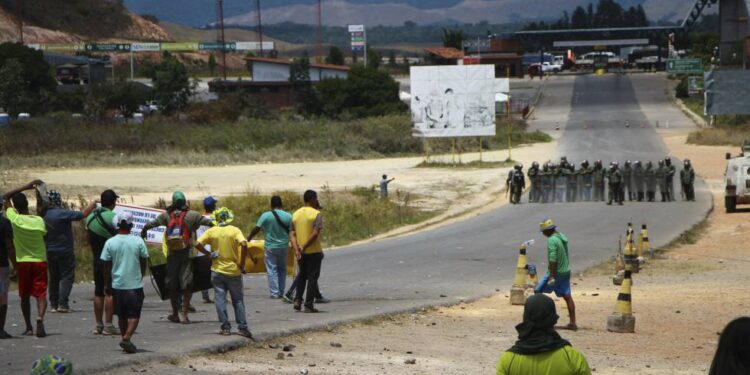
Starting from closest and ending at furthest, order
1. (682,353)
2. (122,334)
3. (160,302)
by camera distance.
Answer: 1. (122,334)
2. (682,353)
3. (160,302)

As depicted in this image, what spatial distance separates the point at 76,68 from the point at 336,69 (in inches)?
937

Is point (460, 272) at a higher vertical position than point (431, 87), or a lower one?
lower

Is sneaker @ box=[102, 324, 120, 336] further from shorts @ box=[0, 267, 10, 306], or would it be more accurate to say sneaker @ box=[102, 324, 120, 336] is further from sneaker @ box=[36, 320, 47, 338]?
shorts @ box=[0, 267, 10, 306]

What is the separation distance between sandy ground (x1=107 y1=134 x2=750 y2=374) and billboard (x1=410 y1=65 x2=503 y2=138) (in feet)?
96.6

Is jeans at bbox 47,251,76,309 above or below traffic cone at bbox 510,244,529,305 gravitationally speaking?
above

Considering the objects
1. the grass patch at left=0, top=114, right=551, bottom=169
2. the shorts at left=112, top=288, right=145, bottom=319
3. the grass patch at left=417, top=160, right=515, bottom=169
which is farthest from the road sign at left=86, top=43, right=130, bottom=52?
the shorts at left=112, top=288, right=145, bottom=319

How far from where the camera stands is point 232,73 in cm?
15400

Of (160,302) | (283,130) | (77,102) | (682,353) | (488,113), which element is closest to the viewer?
(682,353)

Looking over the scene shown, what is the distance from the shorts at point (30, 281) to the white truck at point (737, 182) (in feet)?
80.7

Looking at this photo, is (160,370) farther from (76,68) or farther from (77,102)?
(76,68)

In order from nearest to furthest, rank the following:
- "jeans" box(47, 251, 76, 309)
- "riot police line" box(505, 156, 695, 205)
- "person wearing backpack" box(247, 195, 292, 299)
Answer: "jeans" box(47, 251, 76, 309) < "person wearing backpack" box(247, 195, 292, 299) < "riot police line" box(505, 156, 695, 205)

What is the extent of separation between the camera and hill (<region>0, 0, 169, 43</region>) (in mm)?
154125

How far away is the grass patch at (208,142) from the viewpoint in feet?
201

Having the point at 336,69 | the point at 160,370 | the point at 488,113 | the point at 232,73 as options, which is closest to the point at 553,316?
the point at 160,370
